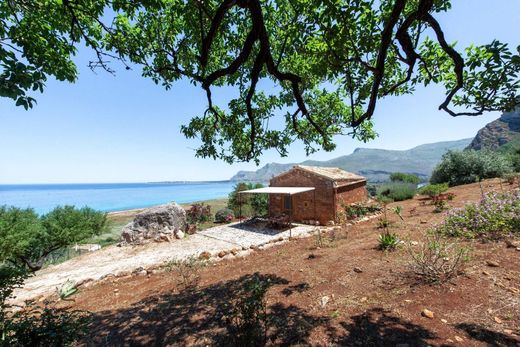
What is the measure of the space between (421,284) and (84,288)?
9.71 meters

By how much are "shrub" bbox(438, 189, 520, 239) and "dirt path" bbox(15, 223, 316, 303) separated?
6.50m

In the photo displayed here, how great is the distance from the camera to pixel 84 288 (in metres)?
7.57

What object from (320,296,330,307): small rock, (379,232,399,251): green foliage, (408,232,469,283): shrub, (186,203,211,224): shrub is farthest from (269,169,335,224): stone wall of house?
(320,296,330,307): small rock

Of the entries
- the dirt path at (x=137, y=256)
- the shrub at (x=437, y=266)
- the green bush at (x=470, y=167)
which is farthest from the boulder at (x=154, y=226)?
the green bush at (x=470, y=167)

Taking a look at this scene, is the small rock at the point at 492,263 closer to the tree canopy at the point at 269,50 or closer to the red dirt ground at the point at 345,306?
the red dirt ground at the point at 345,306

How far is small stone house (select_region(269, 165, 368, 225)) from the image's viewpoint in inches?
608

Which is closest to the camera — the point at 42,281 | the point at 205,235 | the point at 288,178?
the point at 42,281

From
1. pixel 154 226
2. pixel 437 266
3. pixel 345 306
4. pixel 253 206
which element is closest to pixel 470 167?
pixel 253 206

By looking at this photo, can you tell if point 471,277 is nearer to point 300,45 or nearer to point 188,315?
point 188,315

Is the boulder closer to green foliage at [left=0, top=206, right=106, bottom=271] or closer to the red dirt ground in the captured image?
green foliage at [left=0, top=206, right=106, bottom=271]

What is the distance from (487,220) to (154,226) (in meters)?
16.2

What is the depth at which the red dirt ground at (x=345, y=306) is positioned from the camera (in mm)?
2912

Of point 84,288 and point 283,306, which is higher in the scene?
point 283,306

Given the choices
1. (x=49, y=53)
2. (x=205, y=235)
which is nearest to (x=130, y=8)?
(x=49, y=53)
